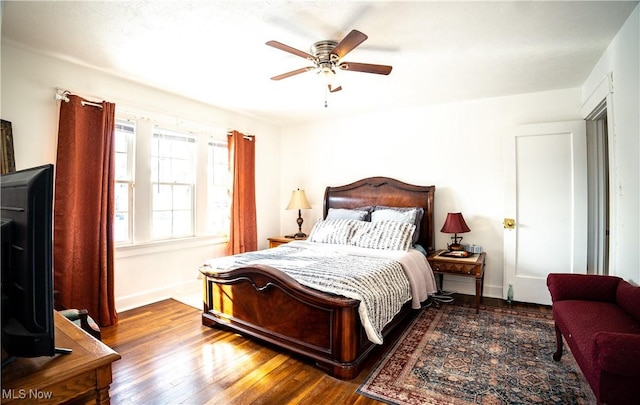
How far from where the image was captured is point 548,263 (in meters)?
3.50

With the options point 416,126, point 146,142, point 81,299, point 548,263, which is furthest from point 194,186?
point 548,263

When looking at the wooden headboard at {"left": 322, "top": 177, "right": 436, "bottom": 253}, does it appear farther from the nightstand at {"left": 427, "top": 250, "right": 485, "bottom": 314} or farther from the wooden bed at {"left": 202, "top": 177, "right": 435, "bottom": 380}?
the wooden bed at {"left": 202, "top": 177, "right": 435, "bottom": 380}

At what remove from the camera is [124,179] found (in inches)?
137

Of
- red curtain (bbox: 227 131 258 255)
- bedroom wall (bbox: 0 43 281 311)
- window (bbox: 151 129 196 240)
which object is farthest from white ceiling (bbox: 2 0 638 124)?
red curtain (bbox: 227 131 258 255)

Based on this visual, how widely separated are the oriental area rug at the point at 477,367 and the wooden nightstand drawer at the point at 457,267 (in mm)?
486

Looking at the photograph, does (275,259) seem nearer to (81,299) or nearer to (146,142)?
(81,299)

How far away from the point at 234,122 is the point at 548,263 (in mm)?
4290

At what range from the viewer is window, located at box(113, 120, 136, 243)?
135 inches

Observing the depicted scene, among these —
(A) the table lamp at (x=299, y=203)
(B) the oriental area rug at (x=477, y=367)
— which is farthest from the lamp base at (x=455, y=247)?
(A) the table lamp at (x=299, y=203)

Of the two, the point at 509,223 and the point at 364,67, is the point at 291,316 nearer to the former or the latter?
the point at 364,67

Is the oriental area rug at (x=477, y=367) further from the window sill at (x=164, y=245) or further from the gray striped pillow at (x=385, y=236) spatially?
the window sill at (x=164, y=245)

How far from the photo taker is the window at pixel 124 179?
3438 millimetres

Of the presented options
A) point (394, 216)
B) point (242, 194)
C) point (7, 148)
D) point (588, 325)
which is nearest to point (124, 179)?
point (7, 148)

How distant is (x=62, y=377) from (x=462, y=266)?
3349mm
